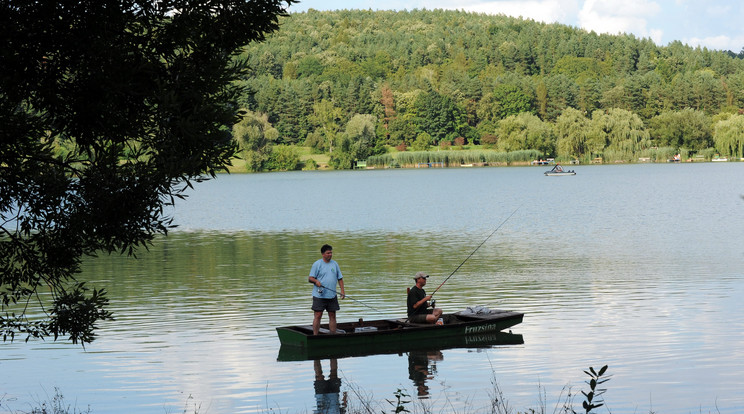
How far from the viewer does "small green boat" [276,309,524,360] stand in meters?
18.6

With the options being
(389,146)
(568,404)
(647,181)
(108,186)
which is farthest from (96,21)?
(389,146)

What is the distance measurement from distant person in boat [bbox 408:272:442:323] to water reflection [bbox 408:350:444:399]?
842 millimetres

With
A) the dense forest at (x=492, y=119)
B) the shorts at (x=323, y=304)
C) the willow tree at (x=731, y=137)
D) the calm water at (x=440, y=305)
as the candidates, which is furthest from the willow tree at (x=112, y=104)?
the willow tree at (x=731, y=137)

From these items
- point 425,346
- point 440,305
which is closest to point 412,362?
point 425,346

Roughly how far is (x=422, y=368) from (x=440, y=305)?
7547mm

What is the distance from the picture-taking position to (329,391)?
1594 cm

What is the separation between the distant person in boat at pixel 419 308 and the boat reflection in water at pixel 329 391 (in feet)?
7.36

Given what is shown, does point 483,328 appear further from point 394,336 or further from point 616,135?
point 616,135

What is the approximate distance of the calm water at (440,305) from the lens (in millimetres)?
15664

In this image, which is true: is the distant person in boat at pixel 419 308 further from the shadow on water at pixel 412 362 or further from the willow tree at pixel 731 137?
the willow tree at pixel 731 137

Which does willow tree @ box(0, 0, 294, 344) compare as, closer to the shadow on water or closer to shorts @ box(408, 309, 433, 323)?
the shadow on water

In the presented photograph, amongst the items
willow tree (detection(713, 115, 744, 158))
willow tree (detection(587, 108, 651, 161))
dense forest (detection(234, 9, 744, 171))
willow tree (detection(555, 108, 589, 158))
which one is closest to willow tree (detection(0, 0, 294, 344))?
willow tree (detection(587, 108, 651, 161))

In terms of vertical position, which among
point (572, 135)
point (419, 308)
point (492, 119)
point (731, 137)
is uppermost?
point (492, 119)

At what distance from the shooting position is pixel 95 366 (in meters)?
18.2
